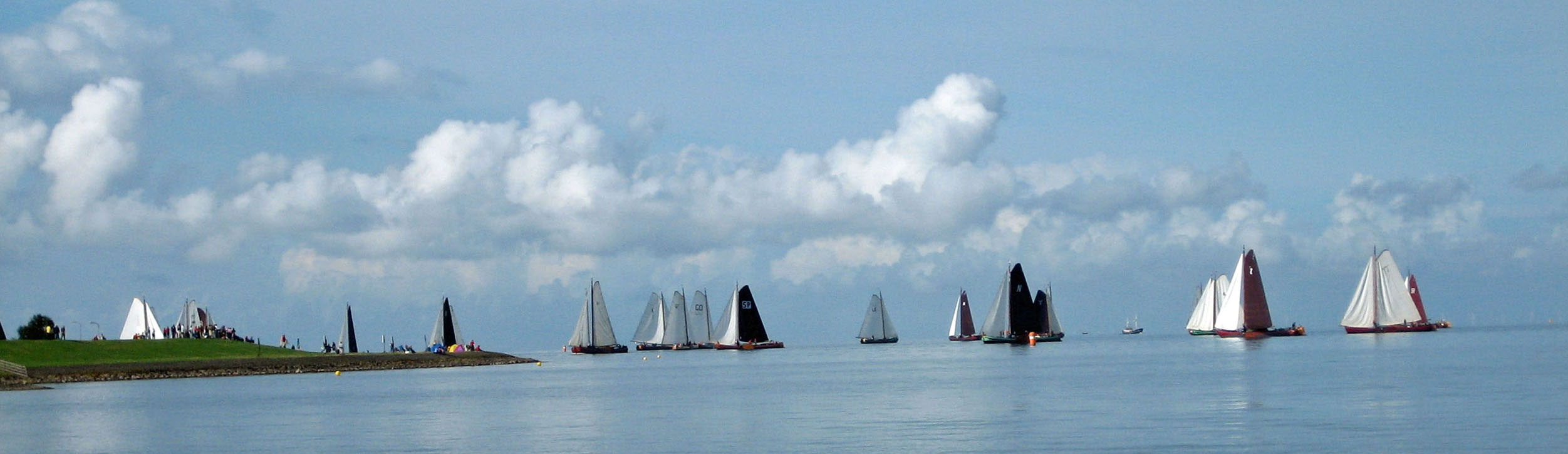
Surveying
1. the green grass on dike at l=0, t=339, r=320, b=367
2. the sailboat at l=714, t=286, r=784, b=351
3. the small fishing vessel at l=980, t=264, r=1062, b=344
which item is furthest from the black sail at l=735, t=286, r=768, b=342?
the green grass on dike at l=0, t=339, r=320, b=367

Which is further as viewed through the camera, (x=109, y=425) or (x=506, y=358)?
(x=506, y=358)

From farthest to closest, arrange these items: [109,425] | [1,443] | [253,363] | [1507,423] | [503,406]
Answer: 1. [253,363]
2. [503,406]
3. [109,425]
4. [1,443]
5. [1507,423]

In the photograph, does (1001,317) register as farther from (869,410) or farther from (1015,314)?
(869,410)

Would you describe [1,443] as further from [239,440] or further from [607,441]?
[607,441]

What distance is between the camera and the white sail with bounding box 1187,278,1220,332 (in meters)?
159

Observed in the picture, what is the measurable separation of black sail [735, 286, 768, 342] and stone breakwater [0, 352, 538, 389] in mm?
33322

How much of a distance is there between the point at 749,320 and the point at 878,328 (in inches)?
979

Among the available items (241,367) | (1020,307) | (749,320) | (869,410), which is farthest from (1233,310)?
(869,410)

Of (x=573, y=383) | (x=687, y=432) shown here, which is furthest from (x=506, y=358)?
(x=687, y=432)

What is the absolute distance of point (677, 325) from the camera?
6619 inches

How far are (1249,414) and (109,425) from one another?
35075 mm

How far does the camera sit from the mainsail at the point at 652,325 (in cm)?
16862

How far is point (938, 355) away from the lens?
438ft

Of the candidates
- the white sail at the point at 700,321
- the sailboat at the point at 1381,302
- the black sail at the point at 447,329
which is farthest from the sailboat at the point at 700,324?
the sailboat at the point at 1381,302
